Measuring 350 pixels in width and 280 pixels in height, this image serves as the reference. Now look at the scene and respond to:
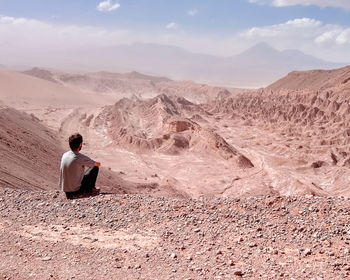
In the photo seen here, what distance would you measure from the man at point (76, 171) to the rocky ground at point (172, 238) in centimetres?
26

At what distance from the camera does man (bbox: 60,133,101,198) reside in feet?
23.8

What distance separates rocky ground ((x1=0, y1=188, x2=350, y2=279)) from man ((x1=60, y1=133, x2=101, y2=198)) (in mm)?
255

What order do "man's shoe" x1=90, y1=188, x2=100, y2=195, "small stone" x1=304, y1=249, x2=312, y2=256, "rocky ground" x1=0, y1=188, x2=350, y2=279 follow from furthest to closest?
"man's shoe" x1=90, y1=188, x2=100, y2=195, "small stone" x1=304, y1=249, x2=312, y2=256, "rocky ground" x1=0, y1=188, x2=350, y2=279

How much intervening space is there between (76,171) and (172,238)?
7.18ft

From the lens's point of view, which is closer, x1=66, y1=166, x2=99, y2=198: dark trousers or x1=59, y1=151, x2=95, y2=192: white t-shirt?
x1=59, y1=151, x2=95, y2=192: white t-shirt

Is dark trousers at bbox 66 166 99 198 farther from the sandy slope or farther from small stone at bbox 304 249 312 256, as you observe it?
the sandy slope

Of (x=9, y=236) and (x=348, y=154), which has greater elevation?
(x=9, y=236)

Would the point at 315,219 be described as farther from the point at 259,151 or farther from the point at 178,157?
the point at 259,151

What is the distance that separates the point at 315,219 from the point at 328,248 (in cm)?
72

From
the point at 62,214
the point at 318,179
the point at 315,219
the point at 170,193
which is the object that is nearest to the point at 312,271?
the point at 315,219

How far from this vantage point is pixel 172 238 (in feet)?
19.8

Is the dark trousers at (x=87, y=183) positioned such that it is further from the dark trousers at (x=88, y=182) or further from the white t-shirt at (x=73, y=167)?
the white t-shirt at (x=73, y=167)

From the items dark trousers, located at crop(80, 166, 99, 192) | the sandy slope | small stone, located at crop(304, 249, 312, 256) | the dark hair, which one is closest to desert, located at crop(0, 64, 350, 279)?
small stone, located at crop(304, 249, 312, 256)

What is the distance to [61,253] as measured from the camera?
5.67 meters
